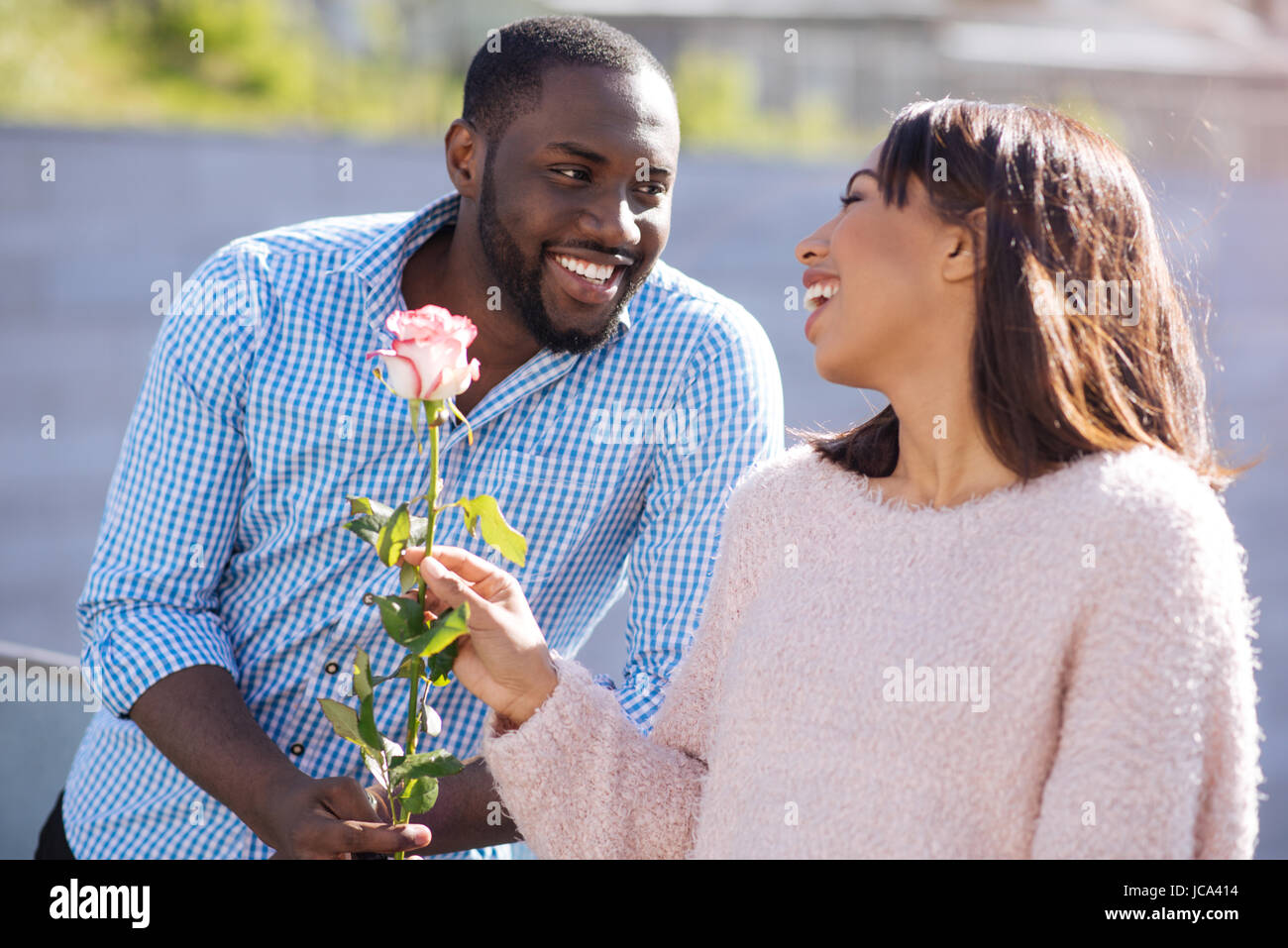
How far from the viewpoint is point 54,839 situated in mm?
2570

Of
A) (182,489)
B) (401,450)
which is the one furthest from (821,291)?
(182,489)

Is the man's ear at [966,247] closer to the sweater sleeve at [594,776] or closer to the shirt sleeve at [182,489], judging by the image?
the sweater sleeve at [594,776]

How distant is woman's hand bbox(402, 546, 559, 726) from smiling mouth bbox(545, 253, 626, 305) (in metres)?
0.76

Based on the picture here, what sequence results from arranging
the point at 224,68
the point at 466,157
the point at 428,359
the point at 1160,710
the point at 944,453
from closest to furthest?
the point at 1160,710, the point at 428,359, the point at 944,453, the point at 466,157, the point at 224,68

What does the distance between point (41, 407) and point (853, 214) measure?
6.08 meters

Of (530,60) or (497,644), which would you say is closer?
(497,644)

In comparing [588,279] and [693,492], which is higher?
[588,279]

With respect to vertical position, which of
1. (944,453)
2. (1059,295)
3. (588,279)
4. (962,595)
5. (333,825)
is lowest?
(333,825)

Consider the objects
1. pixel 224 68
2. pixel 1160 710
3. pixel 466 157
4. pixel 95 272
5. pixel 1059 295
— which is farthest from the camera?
pixel 224 68

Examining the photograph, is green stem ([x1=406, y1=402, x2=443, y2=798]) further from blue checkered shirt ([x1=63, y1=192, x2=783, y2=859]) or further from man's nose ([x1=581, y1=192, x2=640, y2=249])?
man's nose ([x1=581, y1=192, x2=640, y2=249])

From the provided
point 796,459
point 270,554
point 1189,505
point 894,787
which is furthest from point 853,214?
point 270,554

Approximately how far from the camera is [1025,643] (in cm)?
155

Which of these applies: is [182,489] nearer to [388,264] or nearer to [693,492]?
[388,264]

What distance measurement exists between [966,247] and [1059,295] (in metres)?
0.14
